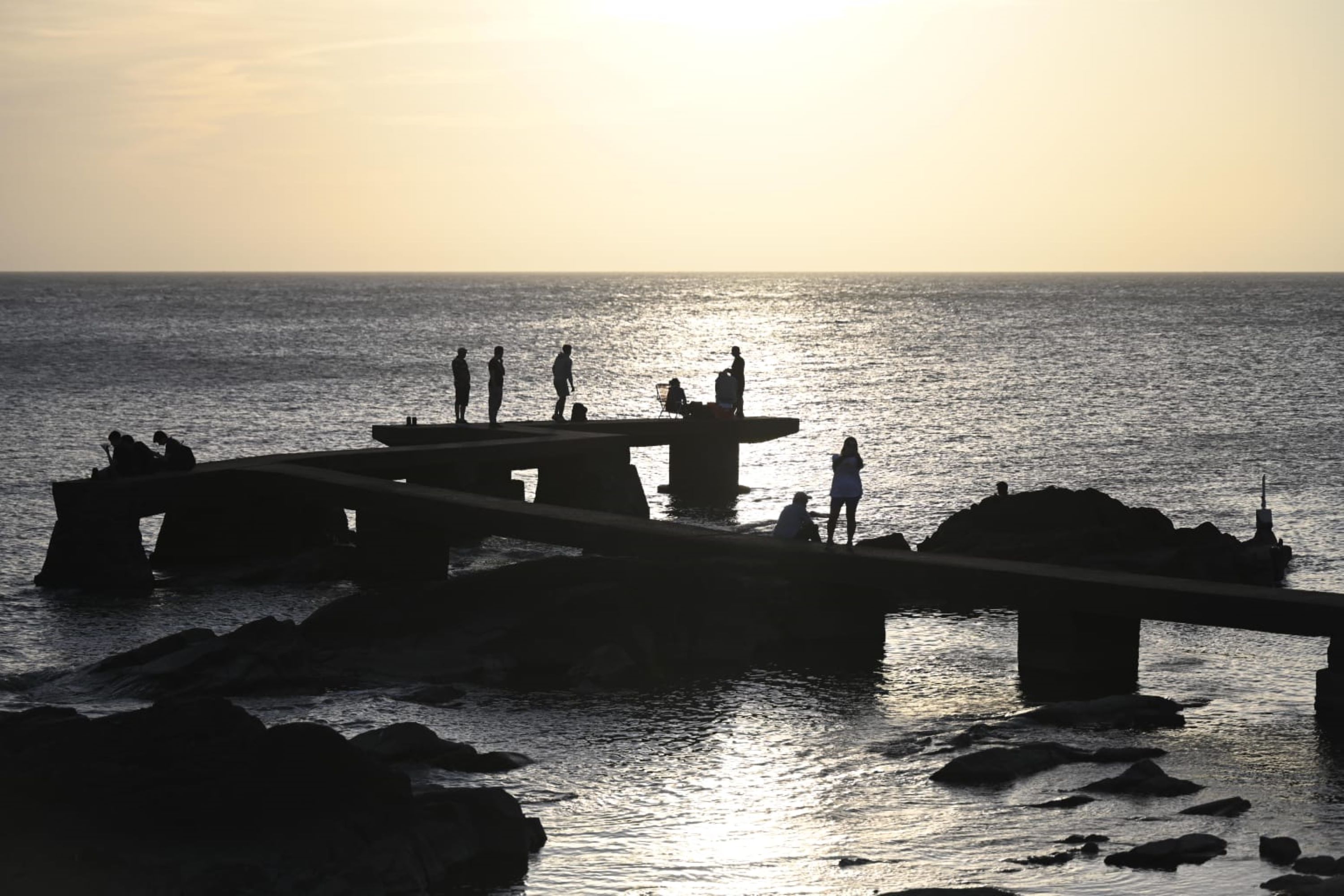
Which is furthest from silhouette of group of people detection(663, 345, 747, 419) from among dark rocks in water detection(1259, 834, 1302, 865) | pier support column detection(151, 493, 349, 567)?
dark rocks in water detection(1259, 834, 1302, 865)

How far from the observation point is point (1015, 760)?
50.5 ft

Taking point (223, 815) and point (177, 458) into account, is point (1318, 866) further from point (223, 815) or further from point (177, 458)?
Answer: point (177, 458)

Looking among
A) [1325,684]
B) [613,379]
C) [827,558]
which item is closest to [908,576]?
[827,558]

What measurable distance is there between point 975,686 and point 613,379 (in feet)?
243

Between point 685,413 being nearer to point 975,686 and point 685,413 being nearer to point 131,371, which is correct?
point 975,686

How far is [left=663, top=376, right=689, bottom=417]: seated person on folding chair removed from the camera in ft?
123

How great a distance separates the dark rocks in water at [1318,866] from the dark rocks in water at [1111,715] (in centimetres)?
423

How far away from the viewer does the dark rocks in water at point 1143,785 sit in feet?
48.1

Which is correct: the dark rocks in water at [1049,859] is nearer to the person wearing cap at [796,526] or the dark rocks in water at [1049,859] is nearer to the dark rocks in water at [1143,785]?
the dark rocks in water at [1143,785]

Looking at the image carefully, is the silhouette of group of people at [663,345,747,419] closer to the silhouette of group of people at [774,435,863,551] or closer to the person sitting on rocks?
the person sitting on rocks

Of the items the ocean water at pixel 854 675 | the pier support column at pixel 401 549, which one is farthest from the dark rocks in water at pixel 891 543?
the pier support column at pixel 401 549

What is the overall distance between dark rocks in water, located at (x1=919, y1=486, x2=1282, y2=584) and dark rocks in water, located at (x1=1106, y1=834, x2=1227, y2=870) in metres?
11.8

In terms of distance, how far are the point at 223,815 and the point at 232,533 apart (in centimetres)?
1734

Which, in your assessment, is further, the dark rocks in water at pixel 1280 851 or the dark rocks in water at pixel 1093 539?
the dark rocks in water at pixel 1093 539
